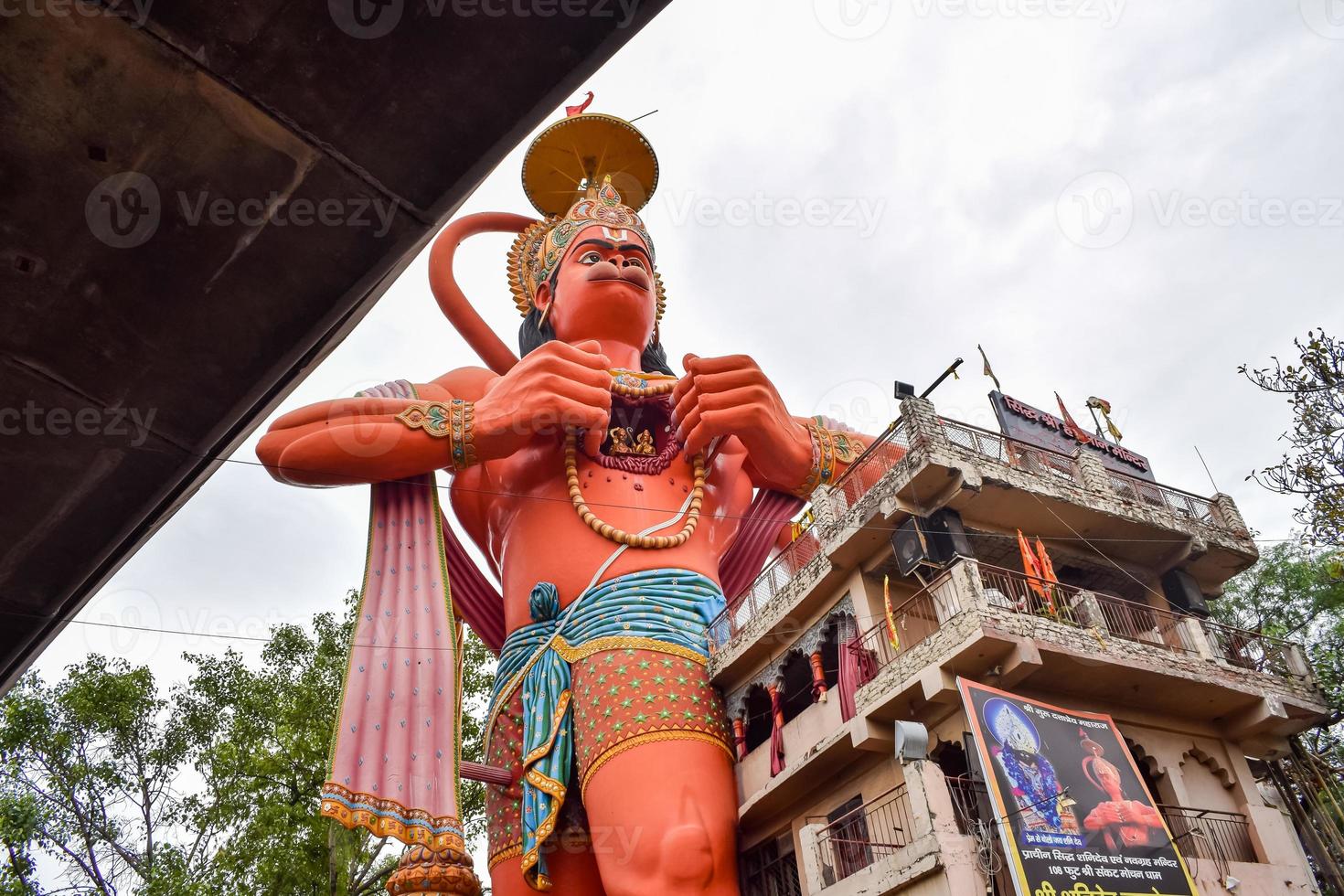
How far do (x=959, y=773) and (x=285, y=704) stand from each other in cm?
1102

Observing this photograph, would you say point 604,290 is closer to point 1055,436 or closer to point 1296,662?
point 1055,436

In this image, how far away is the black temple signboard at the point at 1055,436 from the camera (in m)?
11.9

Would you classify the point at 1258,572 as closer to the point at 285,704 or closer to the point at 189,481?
the point at 285,704

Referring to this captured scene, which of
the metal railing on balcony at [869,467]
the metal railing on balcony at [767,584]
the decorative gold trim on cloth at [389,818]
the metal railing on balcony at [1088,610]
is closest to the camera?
the decorative gold trim on cloth at [389,818]

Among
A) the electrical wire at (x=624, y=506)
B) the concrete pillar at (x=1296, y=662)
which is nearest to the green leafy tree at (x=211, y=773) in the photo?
the electrical wire at (x=624, y=506)

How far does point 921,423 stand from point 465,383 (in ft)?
18.1

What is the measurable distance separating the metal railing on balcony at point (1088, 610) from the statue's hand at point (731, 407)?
2.75 metres

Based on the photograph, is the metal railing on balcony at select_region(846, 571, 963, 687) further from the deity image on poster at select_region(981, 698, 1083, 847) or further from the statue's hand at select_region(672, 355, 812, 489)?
the statue's hand at select_region(672, 355, 812, 489)

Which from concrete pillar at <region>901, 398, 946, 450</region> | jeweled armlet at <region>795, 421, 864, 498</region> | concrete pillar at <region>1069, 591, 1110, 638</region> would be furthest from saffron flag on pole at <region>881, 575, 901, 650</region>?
jeweled armlet at <region>795, 421, 864, 498</region>

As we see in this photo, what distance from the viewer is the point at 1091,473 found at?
1136cm

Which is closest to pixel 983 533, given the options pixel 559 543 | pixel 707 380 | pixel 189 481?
pixel 707 380

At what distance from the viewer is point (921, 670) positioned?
28.7ft

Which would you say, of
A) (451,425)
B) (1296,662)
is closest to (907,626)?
(1296,662)

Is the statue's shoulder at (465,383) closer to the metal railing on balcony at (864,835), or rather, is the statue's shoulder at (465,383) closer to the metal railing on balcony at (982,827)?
the metal railing on balcony at (864,835)
